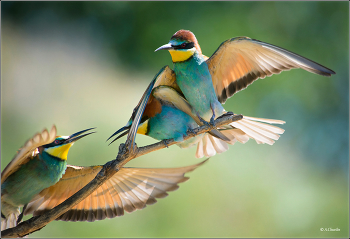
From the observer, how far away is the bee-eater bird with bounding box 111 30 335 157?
36.5 inches

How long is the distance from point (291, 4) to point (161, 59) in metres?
1.36

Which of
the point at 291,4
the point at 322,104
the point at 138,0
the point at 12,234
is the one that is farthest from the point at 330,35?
the point at 12,234

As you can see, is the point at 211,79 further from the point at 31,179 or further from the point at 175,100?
the point at 31,179

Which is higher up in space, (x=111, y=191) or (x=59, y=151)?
(x=59, y=151)

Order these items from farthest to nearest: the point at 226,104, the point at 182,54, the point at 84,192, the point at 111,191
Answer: the point at 226,104 < the point at 111,191 < the point at 182,54 < the point at 84,192

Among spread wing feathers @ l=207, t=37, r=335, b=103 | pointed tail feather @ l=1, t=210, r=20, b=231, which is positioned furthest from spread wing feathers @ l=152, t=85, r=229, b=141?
pointed tail feather @ l=1, t=210, r=20, b=231

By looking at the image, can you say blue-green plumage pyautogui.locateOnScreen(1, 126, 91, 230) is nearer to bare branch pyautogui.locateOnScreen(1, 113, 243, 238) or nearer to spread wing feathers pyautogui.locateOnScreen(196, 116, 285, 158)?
bare branch pyautogui.locateOnScreen(1, 113, 243, 238)

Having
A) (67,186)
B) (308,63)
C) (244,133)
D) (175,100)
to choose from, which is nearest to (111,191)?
(67,186)

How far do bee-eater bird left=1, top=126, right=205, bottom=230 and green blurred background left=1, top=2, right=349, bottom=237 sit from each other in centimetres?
111

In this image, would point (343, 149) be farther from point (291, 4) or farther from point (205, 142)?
point (205, 142)

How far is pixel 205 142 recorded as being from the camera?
1.14 metres

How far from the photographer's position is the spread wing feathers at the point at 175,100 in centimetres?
97

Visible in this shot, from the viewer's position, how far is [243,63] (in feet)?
3.32

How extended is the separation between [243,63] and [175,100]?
0.25m
